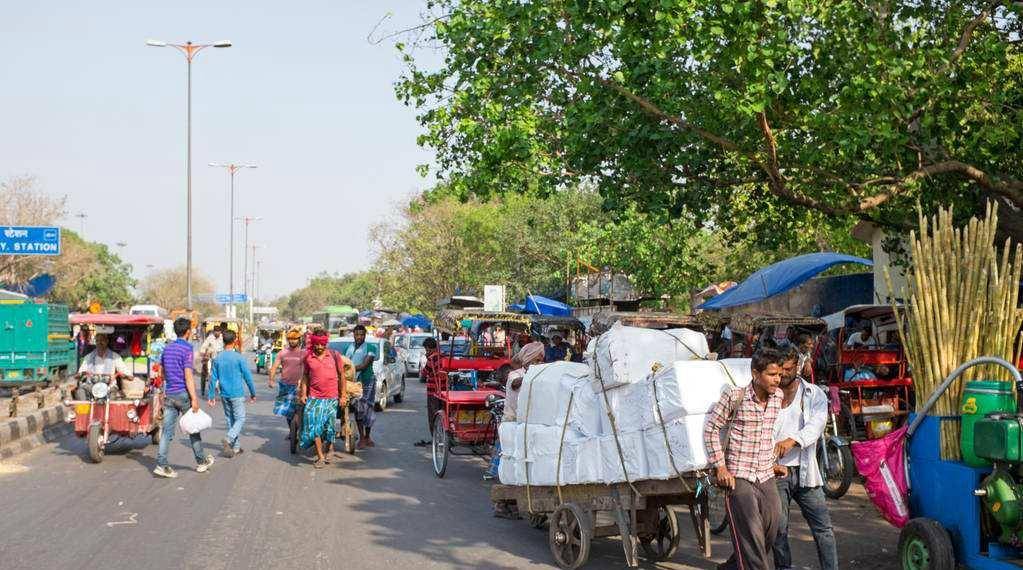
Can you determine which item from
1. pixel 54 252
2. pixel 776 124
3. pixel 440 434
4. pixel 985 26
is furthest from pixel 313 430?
pixel 54 252

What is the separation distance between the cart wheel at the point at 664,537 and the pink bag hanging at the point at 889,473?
1.57 meters

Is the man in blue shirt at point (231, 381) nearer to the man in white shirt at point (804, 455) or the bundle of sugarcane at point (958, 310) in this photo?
the man in white shirt at point (804, 455)

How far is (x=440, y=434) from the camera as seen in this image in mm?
12445

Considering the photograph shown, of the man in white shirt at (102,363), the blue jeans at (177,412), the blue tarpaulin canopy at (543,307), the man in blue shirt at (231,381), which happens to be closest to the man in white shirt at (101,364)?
the man in white shirt at (102,363)

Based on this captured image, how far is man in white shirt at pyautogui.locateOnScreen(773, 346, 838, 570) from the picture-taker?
21.4 feet

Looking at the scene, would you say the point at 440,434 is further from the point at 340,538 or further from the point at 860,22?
the point at 860,22

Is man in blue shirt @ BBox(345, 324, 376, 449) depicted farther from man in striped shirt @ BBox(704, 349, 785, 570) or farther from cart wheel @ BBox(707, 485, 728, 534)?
man in striped shirt @ BBox(704, 349, 785, 570)

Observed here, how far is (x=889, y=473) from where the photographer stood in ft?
22.4

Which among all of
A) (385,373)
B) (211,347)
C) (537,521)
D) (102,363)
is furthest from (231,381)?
(211,347)

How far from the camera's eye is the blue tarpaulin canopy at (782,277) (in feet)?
62.7

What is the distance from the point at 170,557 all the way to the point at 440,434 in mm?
4958

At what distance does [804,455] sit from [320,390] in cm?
750

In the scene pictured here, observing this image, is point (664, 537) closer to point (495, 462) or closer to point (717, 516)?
point (717, 516)

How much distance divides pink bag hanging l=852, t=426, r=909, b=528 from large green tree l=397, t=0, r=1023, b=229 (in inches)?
187
